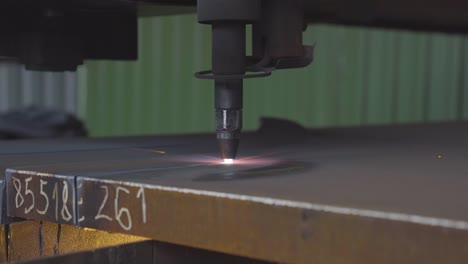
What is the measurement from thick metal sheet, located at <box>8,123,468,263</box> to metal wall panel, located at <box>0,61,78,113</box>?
11.3 ft

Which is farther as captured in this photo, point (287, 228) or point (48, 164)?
point (48, 164)

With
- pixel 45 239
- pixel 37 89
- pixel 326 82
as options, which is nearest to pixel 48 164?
pixel 45 239

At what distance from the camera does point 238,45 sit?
2.51 ft

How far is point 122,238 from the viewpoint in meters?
0.73

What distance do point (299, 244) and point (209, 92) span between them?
120 inches

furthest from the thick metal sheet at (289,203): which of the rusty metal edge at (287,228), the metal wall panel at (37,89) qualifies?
the metal wall panel at (37,89)

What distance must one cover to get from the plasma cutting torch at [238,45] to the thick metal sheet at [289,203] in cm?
6

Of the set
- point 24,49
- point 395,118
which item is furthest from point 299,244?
point 395,118

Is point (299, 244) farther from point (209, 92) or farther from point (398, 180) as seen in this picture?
point (209, 92)

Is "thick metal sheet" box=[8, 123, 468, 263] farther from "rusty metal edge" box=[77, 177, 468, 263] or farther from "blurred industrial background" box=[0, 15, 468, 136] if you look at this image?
"blurred industrial background" box=[0, 15, 468, 136]

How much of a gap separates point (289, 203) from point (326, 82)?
115 inches

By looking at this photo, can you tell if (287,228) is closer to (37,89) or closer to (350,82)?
(350,82)

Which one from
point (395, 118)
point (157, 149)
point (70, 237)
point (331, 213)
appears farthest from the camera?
point (395, 118)

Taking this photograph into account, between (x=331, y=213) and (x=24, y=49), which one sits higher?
(x=24, y=49)
